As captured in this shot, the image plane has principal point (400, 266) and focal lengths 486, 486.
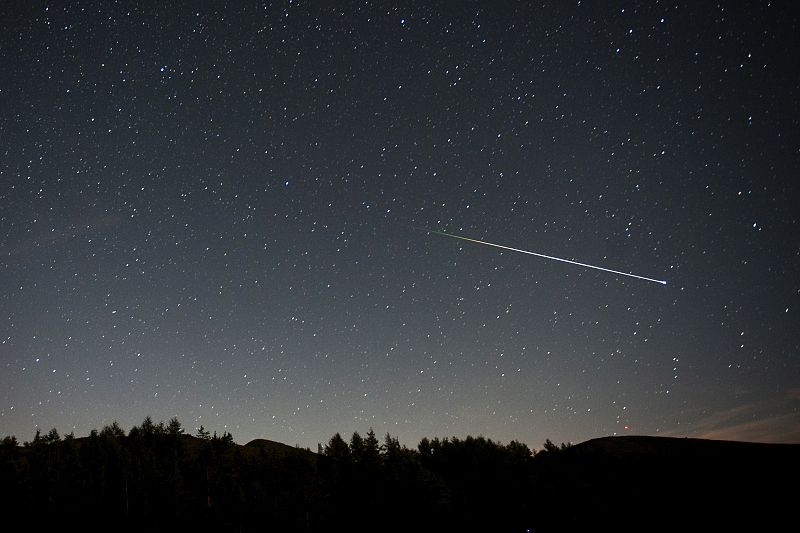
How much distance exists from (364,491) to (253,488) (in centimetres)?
1155

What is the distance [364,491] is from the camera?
51.4 m

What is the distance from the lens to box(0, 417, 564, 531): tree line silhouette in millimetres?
46625

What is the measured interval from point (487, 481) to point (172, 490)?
3404 centimetres

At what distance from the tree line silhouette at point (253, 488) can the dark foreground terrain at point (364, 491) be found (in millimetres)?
132

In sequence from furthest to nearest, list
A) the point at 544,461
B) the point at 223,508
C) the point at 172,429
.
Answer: the point at 544,461
the point at 172,429
the point at 223,508

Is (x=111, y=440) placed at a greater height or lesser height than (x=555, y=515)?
greater

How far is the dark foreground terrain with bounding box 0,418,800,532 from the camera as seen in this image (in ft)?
148

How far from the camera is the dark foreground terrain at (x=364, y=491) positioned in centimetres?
4506

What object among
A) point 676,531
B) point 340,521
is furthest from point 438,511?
point 676,531

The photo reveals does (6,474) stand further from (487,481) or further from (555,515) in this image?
(555,515)

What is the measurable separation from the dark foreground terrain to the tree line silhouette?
13cm

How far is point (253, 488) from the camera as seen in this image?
5059 cm

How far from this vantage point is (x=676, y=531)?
38938mm

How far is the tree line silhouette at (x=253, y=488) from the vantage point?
46.6 meters
